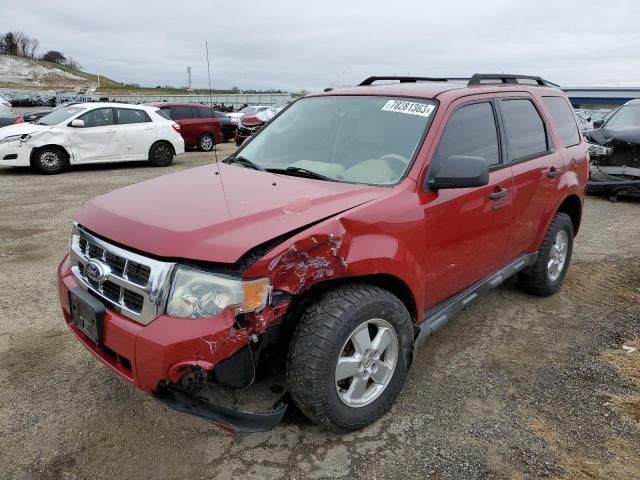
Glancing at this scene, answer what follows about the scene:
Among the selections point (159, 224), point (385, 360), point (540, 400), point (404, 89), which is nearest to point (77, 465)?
point (159, 224)

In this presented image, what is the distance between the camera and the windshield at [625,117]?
394 inches

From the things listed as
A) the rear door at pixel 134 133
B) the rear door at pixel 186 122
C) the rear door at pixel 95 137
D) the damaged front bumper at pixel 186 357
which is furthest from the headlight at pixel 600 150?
the rear door at pixel 186 122

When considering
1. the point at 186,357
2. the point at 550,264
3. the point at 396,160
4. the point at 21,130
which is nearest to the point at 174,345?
the point at 186,357

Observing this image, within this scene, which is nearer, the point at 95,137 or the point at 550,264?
Result: the point at 550,264

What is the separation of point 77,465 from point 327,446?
50.6 inches

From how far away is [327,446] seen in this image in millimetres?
→ 2715

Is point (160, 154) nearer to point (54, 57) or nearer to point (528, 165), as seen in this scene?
point (528, 165)

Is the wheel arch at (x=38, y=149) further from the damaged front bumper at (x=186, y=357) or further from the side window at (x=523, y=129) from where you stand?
the side window at (x=523, y=129)

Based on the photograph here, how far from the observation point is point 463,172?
2.87 metres

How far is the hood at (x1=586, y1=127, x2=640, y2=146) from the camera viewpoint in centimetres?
860

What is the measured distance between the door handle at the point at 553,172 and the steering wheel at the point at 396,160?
1774 millimetres

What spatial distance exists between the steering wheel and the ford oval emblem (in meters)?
1.71

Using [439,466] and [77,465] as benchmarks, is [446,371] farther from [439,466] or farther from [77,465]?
[77,465]

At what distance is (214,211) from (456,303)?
1.79m
